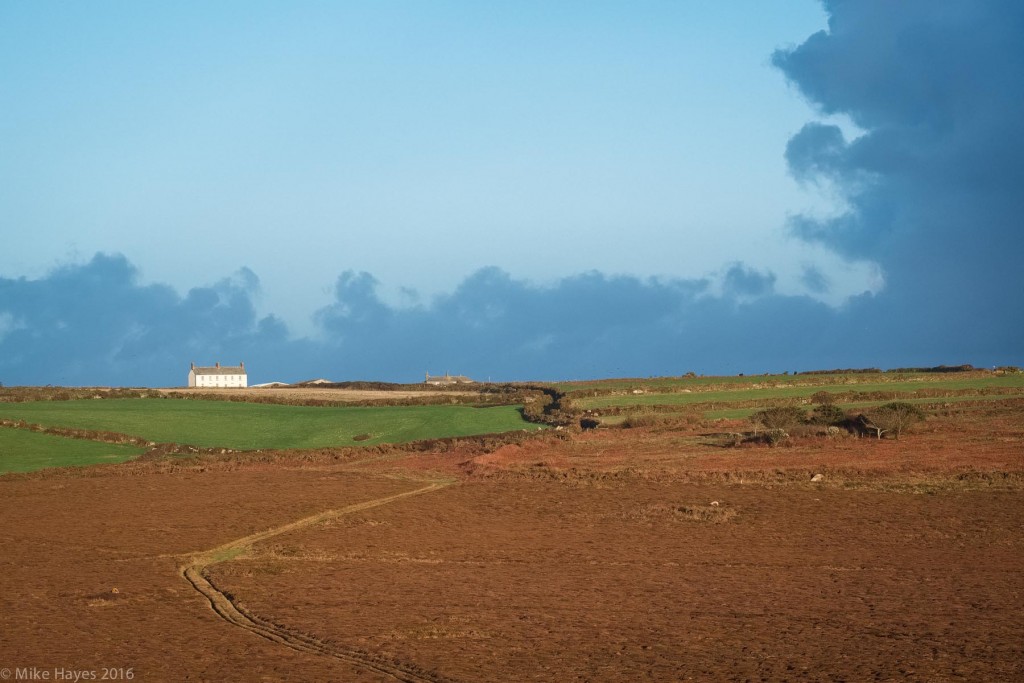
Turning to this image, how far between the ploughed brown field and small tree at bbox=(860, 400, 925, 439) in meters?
1.70

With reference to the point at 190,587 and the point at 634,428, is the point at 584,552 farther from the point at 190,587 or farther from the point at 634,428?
the point at 634,428

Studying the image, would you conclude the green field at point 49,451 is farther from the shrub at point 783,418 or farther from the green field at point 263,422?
the shrub at point 783,418

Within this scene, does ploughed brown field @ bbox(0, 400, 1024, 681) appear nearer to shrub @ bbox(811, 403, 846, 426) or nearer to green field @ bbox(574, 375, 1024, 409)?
shrub @ bbox(811, 403, 846, 426)

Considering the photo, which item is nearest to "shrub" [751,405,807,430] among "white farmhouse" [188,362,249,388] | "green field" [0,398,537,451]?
"green field" [0,398,537,451]

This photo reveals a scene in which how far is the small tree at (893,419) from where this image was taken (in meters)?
50.4

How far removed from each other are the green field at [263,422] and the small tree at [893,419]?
19059 mm

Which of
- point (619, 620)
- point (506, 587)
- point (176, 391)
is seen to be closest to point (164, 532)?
point (506, 587)

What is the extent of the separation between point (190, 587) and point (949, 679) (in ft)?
55.4

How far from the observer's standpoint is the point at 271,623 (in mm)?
21234

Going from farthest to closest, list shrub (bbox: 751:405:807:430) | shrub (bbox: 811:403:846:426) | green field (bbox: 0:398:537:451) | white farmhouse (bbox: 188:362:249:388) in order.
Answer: white farmhouse (bbox: 188:362:249:388)
green field (bbox: 0:398:537:451)
shrub (bbox: 811:403:846:426)
shrub (bbox: 751:405:807:430)

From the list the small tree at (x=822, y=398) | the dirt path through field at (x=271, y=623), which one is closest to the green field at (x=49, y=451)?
the dirt path through field at (x=271, y=623)

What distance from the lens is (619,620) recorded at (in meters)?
21.2

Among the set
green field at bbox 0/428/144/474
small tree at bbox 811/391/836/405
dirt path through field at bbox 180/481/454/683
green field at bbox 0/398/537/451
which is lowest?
dirt path through field at bbox 180/481/454/683

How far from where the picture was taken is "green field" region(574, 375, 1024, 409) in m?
71.1
